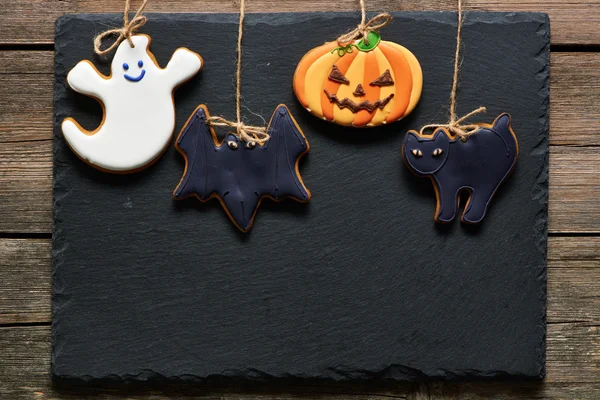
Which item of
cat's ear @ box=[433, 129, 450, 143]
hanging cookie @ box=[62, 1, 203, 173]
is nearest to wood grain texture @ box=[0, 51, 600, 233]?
hanging cookie @ box=[62, 1, 203, 173]

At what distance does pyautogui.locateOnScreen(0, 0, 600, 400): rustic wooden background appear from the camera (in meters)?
1.05

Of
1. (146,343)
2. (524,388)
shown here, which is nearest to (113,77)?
(146,343)

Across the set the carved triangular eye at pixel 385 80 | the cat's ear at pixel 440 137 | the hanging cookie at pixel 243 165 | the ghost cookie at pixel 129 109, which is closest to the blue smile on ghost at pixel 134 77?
the ghost cookie at pixel 129 109

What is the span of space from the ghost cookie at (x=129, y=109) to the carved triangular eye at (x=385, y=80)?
299 mm

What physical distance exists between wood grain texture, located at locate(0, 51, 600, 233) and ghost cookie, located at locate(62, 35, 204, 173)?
106 mm

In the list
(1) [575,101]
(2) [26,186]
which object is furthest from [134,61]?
(1) [575,101]

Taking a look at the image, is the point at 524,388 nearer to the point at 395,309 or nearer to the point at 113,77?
the point at 395,309

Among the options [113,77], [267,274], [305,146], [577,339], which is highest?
[113,77]

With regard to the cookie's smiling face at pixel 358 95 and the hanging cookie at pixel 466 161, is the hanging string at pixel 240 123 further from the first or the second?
the hanging cookie at pixel 466 161

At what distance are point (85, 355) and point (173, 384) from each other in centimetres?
16

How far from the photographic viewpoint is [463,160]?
993mm

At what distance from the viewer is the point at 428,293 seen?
1016 mm

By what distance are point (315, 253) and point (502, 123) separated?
38 centimetres

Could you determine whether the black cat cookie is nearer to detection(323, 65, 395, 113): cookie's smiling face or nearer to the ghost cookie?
detection(323, 65, 395, 113): cookie's smiling face
